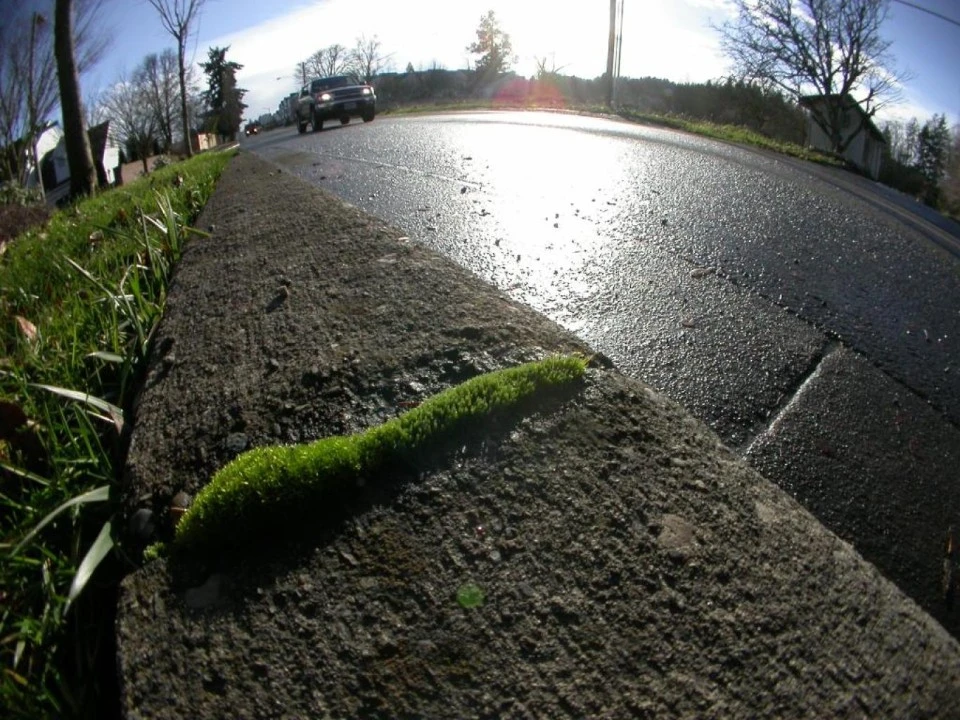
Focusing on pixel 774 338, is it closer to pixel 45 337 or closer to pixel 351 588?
Answer: pixel 351 588

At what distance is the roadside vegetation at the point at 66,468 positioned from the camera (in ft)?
4.84

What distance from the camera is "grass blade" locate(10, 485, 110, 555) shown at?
Result: 1.59 m

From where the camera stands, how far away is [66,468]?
1.96m

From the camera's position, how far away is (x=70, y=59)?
38.7 ft

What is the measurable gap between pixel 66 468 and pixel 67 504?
0.40 meters

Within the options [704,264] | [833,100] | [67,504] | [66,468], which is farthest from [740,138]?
[833,100]

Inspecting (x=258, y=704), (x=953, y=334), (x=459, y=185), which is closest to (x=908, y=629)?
(x=258, y=704)

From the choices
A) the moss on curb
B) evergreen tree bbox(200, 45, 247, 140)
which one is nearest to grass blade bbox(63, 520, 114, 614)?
the moss on curb

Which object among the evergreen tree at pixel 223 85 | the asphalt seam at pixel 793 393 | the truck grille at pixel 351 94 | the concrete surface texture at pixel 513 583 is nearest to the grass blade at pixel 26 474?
the concrete surface texture at pixel 513 583

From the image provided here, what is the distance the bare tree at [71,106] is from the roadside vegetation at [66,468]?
10072 mm

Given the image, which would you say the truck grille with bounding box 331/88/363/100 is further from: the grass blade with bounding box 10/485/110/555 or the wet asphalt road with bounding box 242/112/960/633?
the grass blade with bounding box 10/485/110/555

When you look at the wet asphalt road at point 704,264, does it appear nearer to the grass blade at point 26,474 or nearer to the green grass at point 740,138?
the grass blade at point 26,474

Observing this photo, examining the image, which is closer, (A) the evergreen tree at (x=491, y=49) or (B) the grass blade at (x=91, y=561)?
(B) the grass blade at (x=91, y=561)

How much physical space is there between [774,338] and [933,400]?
520 millimetres
